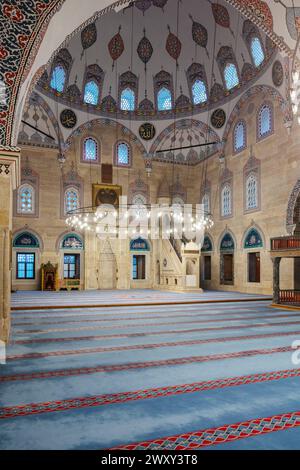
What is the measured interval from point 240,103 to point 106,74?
555 centimetres

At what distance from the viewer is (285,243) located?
29.0ft

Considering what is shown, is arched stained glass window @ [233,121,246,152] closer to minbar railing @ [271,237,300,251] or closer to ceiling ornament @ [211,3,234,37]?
ceiling ornament @ [211,3,234,37]

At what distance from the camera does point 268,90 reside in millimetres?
→ 12156

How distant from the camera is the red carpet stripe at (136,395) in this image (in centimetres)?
245

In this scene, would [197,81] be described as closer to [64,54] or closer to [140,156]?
[140,156]

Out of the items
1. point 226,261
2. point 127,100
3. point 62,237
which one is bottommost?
point 226,261

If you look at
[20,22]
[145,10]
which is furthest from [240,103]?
[20,22]

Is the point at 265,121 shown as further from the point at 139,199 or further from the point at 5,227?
the point at 5,227

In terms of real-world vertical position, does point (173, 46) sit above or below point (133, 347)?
above

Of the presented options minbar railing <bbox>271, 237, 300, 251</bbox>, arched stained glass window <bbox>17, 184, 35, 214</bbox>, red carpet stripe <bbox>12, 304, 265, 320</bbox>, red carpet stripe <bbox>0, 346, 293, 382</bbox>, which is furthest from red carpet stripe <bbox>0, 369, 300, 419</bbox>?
arched stained glass window <bbox>17, 184, 35, 214</bbox>

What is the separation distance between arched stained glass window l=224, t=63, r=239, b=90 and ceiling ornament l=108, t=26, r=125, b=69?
4.14 m

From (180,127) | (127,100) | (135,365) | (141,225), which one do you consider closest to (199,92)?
(180,127)

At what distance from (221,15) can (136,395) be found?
1350cm

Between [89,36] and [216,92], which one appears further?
[216,92]
